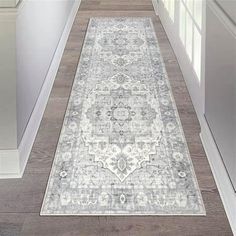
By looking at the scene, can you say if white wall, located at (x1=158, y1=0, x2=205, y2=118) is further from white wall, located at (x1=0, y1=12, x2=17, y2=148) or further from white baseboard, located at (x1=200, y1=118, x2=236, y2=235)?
white wall, located at (x1=0, y1=12, x2=17, y2=148)

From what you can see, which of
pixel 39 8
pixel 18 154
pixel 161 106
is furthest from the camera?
pixel 161 106

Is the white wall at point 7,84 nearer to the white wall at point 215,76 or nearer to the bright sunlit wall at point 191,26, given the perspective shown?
the white wall at point 215,76

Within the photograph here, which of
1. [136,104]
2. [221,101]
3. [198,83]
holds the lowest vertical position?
[136,104]

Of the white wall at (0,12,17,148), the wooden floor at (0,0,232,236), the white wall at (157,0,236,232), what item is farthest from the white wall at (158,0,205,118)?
the white wall at (0,12,17,148)

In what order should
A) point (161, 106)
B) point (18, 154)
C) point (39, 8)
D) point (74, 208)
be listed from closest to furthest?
point (74, 208) → point (18, 154) → point (39, 8) → point (161, 106)

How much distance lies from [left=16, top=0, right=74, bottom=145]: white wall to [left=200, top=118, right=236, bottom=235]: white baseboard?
0.97 m

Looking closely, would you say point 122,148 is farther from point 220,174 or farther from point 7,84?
point 7,84

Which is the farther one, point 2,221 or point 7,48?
point 7,48

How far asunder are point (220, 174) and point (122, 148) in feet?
2.18

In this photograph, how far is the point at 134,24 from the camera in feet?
17.9

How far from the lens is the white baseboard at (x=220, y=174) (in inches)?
77.5

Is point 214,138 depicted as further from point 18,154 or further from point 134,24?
point 134,24

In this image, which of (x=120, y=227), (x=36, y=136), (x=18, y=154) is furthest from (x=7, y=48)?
(x=120, y=227)

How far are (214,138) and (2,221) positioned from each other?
109 centimetres
